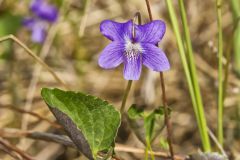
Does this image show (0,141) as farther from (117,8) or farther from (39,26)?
(117,8)

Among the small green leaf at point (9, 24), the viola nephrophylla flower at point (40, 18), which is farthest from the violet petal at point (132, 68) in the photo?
the viola nephrophylla flower at point (40, 18)

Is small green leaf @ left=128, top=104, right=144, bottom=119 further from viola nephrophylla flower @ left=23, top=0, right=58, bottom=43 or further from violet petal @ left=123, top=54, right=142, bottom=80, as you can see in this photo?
viola nephrophylla flower @ left=23, top=0, right=58, bottom=43

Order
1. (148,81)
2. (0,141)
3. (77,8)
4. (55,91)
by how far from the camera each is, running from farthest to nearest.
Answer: (77,8)
(148,81)
(0,141)
(55,91)

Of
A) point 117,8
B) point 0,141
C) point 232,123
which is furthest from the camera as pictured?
point 117,8

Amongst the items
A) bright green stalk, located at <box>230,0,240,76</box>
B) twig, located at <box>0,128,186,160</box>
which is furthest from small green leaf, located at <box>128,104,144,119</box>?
bright green stalk, located at <box>230,0,240,76</box>

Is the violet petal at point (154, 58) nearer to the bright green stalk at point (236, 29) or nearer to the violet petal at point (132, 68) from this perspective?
the violet petal at point (132, 68)

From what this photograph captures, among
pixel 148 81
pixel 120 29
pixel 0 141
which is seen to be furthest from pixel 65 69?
pixel 120 29

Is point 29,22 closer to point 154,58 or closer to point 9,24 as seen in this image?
point 9,24
